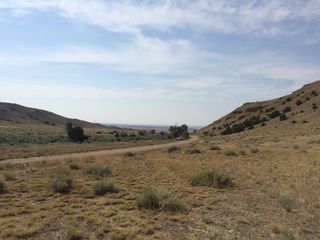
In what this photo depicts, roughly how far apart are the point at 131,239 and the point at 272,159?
2298cm

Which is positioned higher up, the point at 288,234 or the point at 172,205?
the point at 172,205

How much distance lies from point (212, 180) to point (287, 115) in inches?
2754

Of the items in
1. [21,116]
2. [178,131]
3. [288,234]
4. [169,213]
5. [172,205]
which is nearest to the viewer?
[288,234]

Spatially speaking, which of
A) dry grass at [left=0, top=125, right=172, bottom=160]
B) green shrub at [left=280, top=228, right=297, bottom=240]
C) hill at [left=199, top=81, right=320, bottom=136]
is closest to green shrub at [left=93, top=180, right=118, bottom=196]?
green shrub at [left=280, top=228, right=297, bottom=240]

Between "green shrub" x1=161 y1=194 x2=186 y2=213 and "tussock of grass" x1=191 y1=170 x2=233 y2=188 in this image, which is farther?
"tussock of grass" x1=191 y1=170 x2=233 y2=188

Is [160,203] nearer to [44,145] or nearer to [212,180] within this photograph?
[212,180]

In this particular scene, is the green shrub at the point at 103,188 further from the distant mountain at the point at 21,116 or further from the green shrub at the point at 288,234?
the distant mountain at the point at 21,116

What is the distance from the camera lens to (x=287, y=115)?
3381 inches

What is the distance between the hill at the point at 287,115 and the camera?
234 feet

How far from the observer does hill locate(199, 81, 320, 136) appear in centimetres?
7124

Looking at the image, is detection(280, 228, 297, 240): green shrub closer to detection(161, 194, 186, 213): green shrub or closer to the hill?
detection(161, 194, 186, 213): green shrub

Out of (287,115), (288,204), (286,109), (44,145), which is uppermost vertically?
(286,109)

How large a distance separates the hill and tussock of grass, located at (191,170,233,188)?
43.9 m

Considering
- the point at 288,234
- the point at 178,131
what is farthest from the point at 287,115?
the point at 288,234
